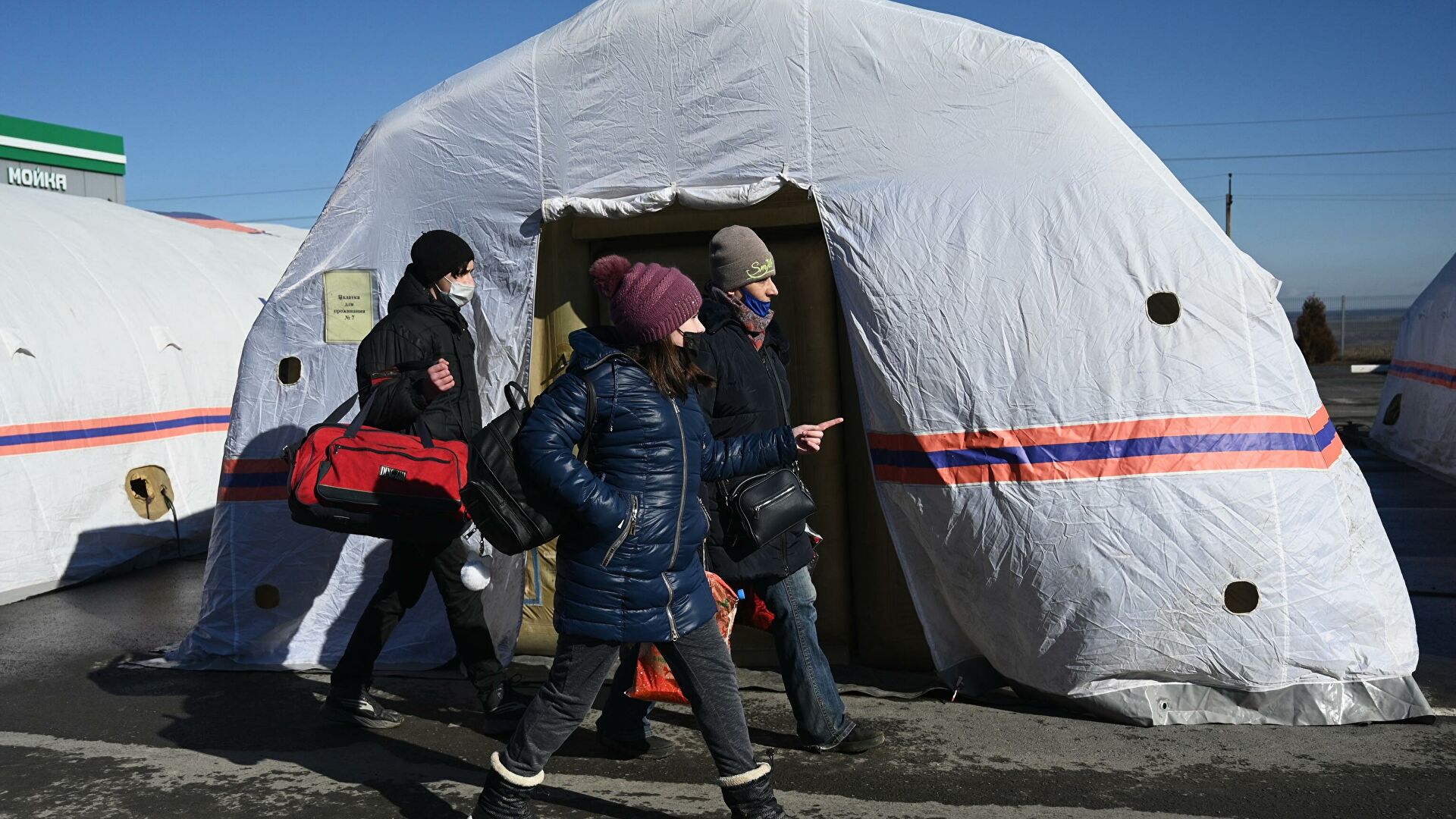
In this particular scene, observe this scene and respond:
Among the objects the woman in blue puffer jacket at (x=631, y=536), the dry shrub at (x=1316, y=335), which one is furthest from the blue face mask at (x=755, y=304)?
the dry shrub at (x=1316, y=335)

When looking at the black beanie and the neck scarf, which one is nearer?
the neck scarf

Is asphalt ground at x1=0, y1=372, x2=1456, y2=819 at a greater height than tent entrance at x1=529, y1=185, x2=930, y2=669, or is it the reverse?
tent entrance at x1=529, y1=185, x2=930, y2=669

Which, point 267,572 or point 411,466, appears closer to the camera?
point 411,466

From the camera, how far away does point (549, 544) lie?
6066mm

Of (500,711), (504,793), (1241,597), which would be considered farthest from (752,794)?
(1241,597)

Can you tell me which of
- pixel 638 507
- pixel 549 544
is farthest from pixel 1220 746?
pixel 549 544

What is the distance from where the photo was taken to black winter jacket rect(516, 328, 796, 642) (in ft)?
11.9

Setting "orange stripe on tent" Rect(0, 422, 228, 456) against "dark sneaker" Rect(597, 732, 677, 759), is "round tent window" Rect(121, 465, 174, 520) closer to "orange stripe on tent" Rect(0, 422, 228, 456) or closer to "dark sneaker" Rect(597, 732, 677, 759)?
"orange stripe on tent" Rect(0, 422, 228, 456)

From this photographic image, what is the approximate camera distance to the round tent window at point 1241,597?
4727 mm

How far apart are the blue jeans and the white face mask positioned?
1.59 m

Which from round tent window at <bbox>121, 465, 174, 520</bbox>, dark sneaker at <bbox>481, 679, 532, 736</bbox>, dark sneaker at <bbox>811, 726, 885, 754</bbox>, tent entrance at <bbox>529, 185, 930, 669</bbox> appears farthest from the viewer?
round tent window at <bbox>121, 465, 174, 520</bbox>

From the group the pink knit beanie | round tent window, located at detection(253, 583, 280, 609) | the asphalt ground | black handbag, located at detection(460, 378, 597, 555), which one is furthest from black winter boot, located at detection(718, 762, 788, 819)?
round tent window, located at detection(253, 583, 280, 609)

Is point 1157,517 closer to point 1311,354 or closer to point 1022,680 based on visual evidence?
point 1022,680

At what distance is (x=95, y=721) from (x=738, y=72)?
379 centimetres
